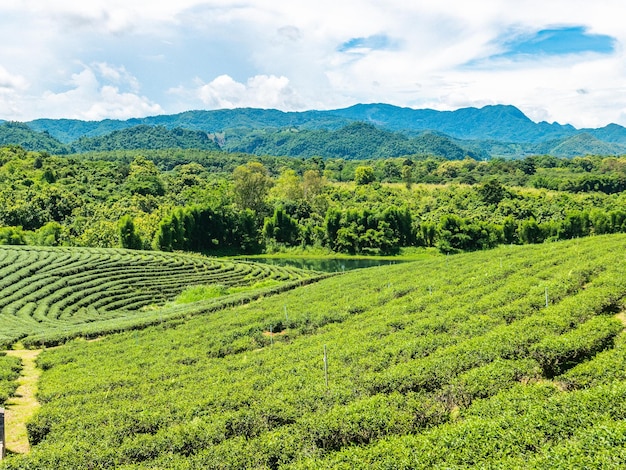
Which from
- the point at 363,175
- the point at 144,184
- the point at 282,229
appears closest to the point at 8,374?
A: the point at 282,229

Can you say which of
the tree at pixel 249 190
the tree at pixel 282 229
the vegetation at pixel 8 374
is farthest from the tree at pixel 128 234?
the vegetation at pixel 8 374

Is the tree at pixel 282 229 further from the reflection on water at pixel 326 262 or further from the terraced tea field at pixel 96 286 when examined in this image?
the terraced tea field at pixel 96 286

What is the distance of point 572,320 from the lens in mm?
18359

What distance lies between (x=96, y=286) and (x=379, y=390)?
46561 mm

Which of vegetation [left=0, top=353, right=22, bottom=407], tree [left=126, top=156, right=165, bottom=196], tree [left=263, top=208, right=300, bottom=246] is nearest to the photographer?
vegetation [left=0, top=353, right=22, bottom=407]

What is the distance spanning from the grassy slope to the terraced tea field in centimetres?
1030

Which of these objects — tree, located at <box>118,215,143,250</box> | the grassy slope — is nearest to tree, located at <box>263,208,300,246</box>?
tree, located at <box>118,215,143,250</box>

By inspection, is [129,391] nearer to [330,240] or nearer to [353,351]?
[353,351]

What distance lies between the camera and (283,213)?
4227 inches

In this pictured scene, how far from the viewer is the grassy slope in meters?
11.2

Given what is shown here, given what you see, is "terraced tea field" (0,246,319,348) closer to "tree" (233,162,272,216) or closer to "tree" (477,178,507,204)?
"tree" (233,162,272,216)

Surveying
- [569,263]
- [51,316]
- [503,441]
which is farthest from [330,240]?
[503,441]

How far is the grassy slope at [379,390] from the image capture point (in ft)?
36.9

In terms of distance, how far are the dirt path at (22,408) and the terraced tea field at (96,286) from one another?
6.58m
